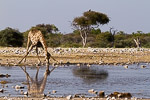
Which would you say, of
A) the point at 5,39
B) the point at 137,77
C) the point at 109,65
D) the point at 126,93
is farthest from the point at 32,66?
the point at 5,39

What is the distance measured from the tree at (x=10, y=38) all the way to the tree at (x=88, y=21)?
32.8 feet

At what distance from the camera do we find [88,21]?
58875 mm

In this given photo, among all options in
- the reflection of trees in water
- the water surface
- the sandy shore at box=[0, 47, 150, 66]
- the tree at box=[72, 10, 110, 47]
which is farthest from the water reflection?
the tree at box=[72, 10, 110, 47]

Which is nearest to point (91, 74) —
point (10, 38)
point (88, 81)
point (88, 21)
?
point (88, 81)

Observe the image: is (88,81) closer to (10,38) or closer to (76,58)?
(76,58)

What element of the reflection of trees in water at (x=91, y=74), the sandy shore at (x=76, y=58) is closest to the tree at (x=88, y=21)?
the sandy shore at (x=76, y=58)

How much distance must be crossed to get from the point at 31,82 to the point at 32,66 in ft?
22.9

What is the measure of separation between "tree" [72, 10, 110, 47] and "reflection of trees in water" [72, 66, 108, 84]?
35776 mm

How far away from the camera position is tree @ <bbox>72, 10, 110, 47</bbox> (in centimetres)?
5878

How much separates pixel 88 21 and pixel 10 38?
493 inches

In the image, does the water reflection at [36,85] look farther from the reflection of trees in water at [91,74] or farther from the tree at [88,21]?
the tree at [88,21]

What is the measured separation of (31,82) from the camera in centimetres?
1717

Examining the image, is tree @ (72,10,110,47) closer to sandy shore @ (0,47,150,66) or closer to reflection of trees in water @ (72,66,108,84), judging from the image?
sandy shore @ (0,47,150,66)

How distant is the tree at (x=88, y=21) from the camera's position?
193ft
